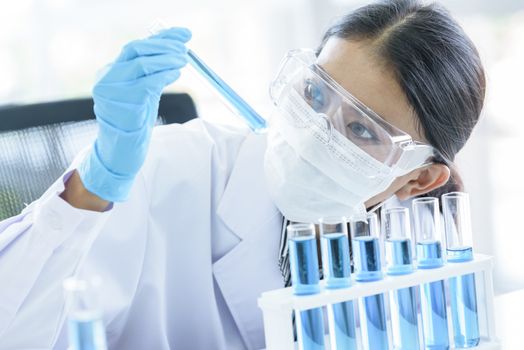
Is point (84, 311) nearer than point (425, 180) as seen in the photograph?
Yes

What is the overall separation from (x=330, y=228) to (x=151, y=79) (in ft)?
1.37

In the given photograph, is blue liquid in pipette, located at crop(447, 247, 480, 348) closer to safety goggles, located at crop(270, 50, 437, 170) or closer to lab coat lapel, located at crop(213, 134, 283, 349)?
safety goggles, located at crop(270, 50, 437, 170)

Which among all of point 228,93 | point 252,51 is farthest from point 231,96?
point 252,51

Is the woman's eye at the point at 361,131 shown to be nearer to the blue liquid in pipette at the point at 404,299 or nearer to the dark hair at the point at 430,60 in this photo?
the dark hair at the point at 430,60

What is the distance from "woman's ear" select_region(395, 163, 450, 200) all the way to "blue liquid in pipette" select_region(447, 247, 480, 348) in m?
0.38

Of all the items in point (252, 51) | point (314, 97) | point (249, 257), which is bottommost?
point (249, 257)

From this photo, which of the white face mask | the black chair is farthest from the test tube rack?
the black chair

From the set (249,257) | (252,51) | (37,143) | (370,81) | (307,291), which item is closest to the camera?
(307,291)

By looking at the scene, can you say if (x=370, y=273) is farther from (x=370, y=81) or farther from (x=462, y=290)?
(x=370, y=81)

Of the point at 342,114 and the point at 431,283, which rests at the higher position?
the point at 342,114

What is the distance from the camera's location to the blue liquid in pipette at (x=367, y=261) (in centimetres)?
115

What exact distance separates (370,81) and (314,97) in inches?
4.9

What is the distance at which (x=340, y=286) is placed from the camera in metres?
1.14

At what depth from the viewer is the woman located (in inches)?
53.5
